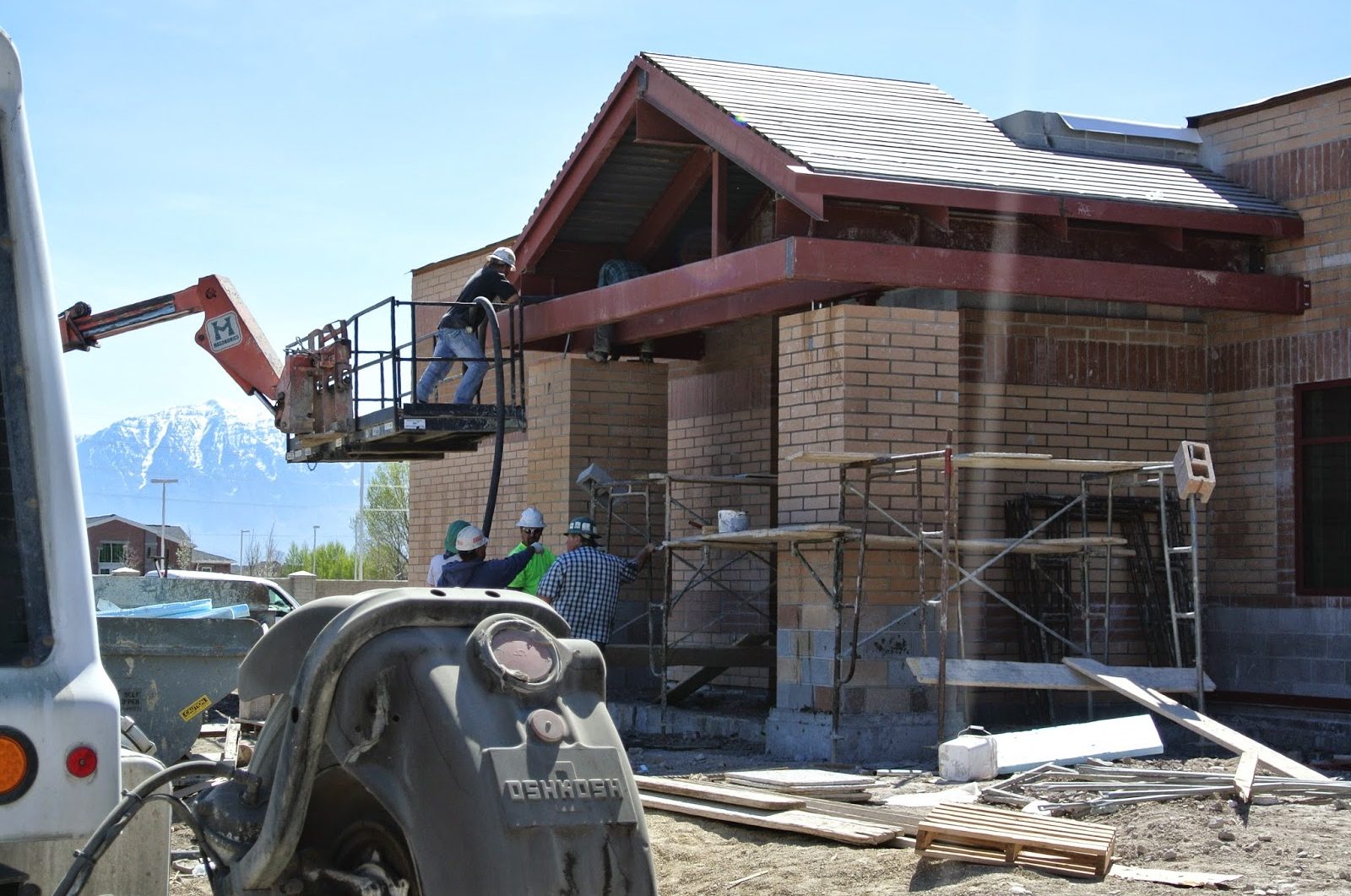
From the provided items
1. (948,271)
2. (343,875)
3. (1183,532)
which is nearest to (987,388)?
(948,271)

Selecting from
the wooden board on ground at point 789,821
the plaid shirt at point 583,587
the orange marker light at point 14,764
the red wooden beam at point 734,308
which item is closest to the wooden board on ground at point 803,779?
the wooden board on ground at point 789,821

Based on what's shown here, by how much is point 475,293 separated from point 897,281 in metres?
4.41

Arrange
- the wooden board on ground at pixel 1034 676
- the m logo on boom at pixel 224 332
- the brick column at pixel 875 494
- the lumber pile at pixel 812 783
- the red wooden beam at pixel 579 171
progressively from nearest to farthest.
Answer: the lumber pile at pixel 812 783 < the wooden board on ground at pixel 1034 676 < the brick column at pixel 875 494 < the red wooden beam at pixel 579 171 < the m logo on boom at pixel 224 332

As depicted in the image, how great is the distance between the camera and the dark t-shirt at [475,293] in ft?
46.7

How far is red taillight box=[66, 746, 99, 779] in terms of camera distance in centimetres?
341

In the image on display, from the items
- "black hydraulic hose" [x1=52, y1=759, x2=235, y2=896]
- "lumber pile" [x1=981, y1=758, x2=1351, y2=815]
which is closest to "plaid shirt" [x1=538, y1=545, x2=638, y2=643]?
"lumber pile" [x1=981, y1=758, x2=1351, y2=815]

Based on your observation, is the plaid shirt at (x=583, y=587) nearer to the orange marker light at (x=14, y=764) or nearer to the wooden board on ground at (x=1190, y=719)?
the wooden board on ground at (x=1190, y=719)

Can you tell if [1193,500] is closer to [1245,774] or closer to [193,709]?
[1245,774]

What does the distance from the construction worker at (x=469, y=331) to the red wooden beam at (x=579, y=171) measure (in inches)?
22.7

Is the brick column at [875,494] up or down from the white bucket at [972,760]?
up

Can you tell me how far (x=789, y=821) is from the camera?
27.1 feet

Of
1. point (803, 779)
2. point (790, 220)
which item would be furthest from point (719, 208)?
point (803, 779)

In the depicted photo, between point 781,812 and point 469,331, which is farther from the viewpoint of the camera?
point 469,331

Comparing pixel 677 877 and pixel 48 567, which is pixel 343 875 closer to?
pixel 48 567
